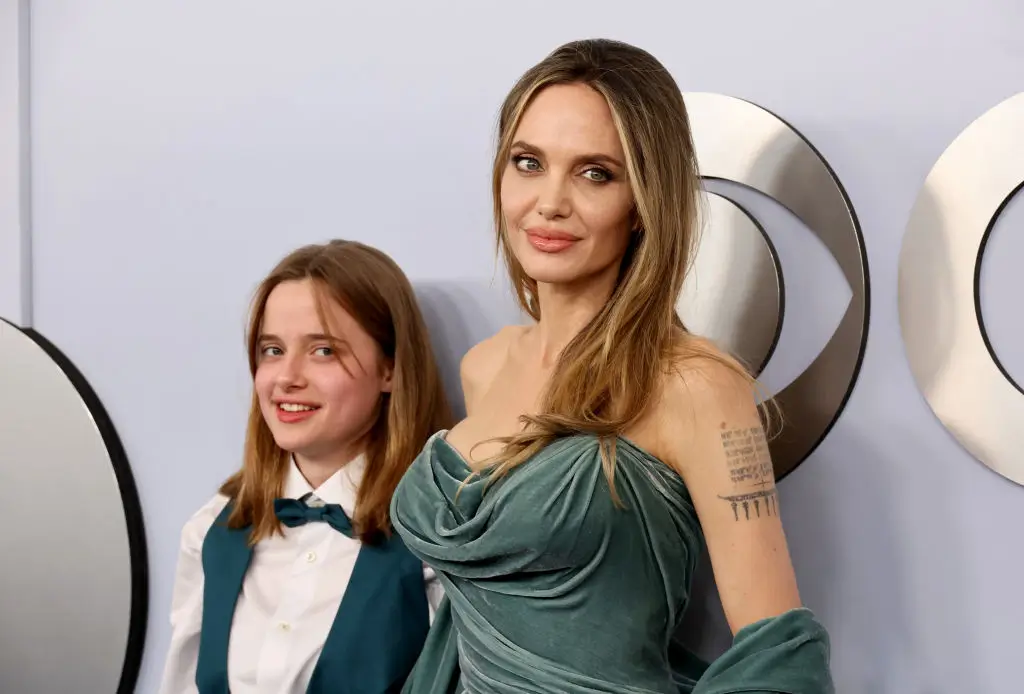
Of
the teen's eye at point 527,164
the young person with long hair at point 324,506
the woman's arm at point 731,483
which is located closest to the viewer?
the woman's arm at point 731,483

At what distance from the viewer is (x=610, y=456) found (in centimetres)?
112

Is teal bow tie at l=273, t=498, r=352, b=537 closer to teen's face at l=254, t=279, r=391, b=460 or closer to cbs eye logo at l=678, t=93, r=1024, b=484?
teen's face at l=254, t=279, r=391, b=460

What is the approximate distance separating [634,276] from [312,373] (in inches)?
21.0

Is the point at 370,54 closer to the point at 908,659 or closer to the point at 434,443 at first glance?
the point at 434,443

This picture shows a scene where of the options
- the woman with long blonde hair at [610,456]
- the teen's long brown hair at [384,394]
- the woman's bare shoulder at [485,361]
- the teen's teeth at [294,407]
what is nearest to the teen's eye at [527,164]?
the woman with long blonde hair at [610,456]

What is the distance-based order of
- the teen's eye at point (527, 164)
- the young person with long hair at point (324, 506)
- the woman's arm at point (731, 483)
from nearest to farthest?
the woman's arm at point (731, 483), the teen's eye at point (527, 164), the young person with long hair at point (324, 506)

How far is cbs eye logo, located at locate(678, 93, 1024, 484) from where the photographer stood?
4.24ft

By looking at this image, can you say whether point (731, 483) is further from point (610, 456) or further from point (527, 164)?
point (527, 164)

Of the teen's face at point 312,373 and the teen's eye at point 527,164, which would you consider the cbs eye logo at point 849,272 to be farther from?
the teen's face at point 312,373

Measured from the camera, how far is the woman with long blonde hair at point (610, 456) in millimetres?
1103

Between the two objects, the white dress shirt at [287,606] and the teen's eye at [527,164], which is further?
the white dress shirt at [287,606]

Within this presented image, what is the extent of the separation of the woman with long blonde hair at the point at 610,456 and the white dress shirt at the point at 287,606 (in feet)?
1.02

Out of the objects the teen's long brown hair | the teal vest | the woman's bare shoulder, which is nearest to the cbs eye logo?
the woman's bare shoulder

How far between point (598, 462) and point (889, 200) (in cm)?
54
